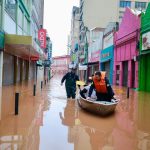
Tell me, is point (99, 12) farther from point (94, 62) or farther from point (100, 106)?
point (100, 106)

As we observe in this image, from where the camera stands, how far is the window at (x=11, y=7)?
25.3 m

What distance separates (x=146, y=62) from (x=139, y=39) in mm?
2082

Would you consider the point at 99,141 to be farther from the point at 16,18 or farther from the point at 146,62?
the point at 16,18

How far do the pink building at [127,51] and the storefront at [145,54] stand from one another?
1165 mm

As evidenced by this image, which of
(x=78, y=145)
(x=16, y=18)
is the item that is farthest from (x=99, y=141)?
(x=16, y=18)

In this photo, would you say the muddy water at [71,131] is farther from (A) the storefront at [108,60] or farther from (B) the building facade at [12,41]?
(A) the storefront at [108,60]

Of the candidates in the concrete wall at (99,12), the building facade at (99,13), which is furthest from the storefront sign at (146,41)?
the concrete wall at (99,12)

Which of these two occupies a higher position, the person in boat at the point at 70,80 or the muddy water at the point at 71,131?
the person in boat at the point at 70,80

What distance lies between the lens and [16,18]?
29.8m

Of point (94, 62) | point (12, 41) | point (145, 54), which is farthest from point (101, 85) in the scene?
point (94, 62)

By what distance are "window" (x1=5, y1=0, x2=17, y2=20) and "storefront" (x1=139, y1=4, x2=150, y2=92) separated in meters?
11.1

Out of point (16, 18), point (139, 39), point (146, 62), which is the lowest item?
point (146, 62)

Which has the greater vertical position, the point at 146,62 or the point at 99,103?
the point at 146,62

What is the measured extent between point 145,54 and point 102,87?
1617 centimetres
